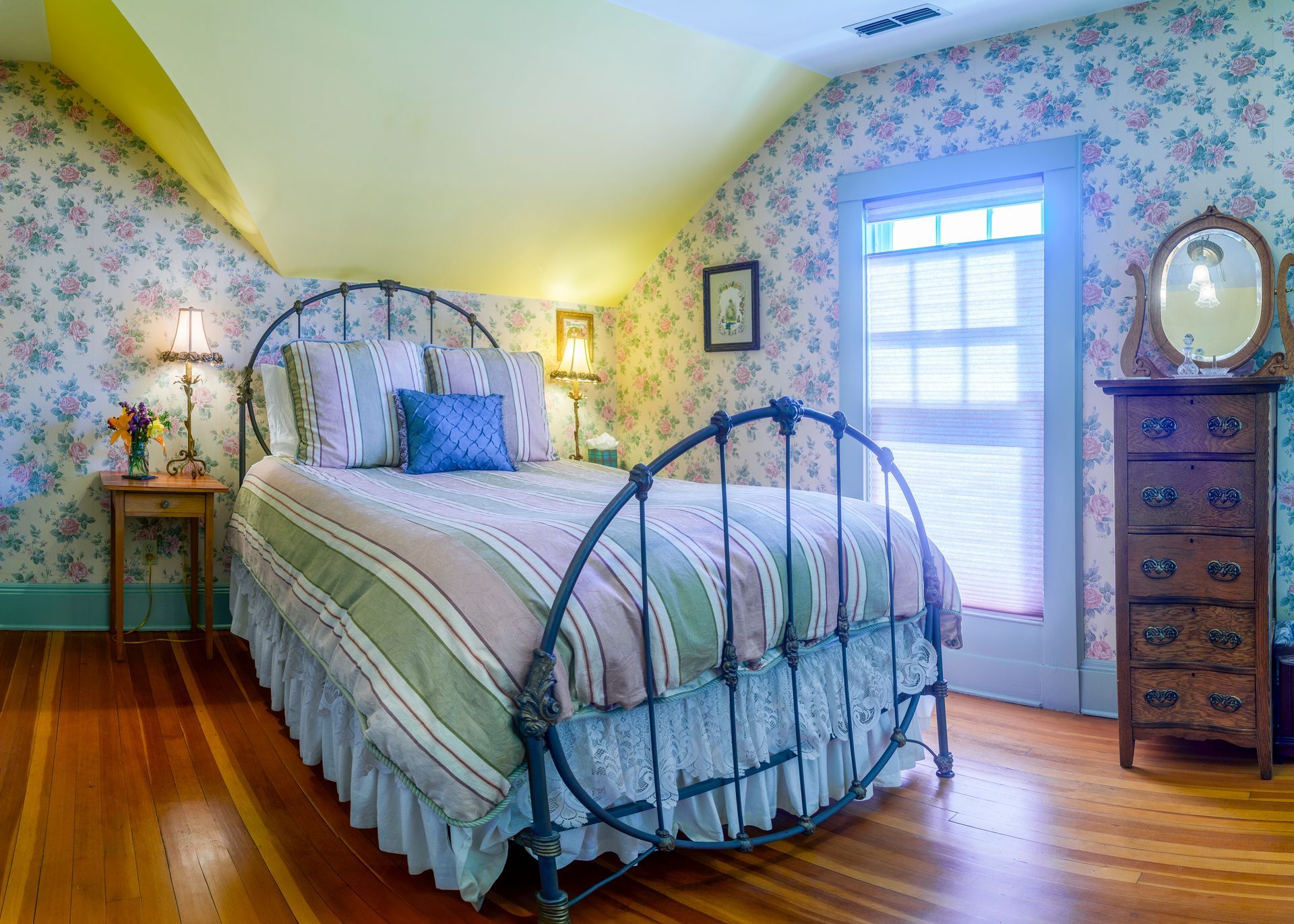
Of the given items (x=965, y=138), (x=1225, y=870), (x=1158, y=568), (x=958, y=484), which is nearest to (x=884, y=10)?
(x=965, y=138)

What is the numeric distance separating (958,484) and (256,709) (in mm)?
2666

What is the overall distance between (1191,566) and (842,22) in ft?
7.09

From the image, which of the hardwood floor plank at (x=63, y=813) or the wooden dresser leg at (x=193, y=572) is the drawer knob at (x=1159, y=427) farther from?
the wooden dresser leg at (x=193, y=572)

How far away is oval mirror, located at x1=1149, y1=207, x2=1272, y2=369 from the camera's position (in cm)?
272

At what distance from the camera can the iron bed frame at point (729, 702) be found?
152 centimetres

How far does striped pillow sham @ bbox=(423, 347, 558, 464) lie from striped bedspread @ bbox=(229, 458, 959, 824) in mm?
1008

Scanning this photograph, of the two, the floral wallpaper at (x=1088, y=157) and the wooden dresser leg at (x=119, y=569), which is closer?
the floral wallpaper at (x=1088, y=157)

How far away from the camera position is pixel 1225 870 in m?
1.91

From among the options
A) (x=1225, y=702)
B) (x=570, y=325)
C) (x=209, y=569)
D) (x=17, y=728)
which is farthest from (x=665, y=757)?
(x=570, y=325)

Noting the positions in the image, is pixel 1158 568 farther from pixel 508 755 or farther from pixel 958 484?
pixel 508 755

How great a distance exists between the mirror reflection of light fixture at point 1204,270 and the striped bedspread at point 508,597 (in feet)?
4.40

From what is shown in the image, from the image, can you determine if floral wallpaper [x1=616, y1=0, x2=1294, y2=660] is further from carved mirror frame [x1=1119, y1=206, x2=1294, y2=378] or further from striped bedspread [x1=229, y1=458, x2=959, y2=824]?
striped bedspread [x1=229, y1=458, x2=959, y2=824]

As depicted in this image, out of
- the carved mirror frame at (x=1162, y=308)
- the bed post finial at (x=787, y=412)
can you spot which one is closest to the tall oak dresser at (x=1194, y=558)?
the carved mirror frame at (x=1162, y=308)

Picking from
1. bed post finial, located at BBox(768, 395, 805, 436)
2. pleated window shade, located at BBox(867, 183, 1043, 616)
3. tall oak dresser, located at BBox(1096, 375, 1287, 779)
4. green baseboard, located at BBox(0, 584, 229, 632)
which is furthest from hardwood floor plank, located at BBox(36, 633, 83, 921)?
pleated window shade, located at BBox(867, 183, 1043, 616)
